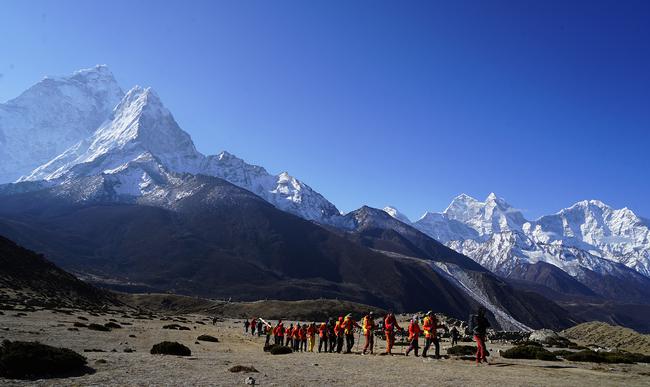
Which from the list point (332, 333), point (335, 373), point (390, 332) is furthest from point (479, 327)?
point (332, 333)

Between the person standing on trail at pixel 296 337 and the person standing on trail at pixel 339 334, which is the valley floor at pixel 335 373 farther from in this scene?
the person standing on trail at pixel 296 337

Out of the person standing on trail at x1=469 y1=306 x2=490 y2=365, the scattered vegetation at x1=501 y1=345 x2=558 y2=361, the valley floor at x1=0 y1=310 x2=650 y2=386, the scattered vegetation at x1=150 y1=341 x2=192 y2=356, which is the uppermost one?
the person standing on trail at x1=469 y1=306 x2=490 y2=365

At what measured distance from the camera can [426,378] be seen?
17.8 meters

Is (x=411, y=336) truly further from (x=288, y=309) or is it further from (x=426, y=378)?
(x=288, y=309)

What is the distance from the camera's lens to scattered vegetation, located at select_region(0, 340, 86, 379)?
598 inches

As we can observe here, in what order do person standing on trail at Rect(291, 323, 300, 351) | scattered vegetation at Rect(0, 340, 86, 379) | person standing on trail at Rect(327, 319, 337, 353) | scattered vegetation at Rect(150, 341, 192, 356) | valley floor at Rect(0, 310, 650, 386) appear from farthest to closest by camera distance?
person standing on trail at Rect(291, 323, 300, 351)
person standing on trail at Rect(327, 319, 337, 353)
scattered vegetation at Rect(150, 341, 192, 356)
valley floor at Rect(0, 310, 650, 386)
scattered vegetation at Rect(0, 340, 86, 379)

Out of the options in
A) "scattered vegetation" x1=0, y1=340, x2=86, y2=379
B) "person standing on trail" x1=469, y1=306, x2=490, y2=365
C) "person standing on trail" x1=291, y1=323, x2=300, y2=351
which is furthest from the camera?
"person standing on trail" x1=291, y1=323, x2=300, y2=351

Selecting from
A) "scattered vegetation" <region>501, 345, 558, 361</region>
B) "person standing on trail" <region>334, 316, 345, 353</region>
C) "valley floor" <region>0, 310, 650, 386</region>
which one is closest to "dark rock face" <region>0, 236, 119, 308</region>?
"person standing on trail" <region>334, 316, 345, 353</region>

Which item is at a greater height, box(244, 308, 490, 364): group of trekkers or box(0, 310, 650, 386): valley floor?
box(244, 308, 490, 364): group of trekkers

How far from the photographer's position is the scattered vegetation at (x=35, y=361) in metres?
15.2

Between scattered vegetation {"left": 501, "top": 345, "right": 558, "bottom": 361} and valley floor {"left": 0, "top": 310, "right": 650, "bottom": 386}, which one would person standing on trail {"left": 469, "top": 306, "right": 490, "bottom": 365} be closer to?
valley floor {"left": 0, "top": 310, "right": 650, "bottom": 386}

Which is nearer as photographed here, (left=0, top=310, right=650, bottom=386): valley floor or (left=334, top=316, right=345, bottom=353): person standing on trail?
(left=0, top=310, right=650, bottom=386): valley floor

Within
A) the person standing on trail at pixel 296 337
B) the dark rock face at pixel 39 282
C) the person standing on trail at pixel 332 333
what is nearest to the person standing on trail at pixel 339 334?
the person standing on trail at pixel 332 333

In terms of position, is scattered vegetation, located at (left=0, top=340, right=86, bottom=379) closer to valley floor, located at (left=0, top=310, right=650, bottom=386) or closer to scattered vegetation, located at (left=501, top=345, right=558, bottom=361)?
valley floor, located at (left=0, top=310, right=650, bottom=386)
